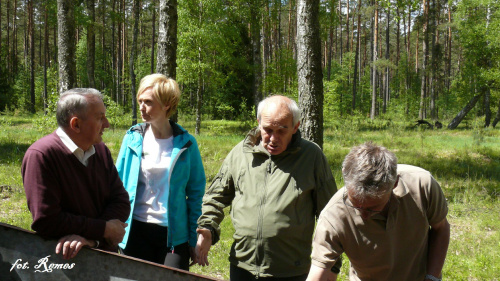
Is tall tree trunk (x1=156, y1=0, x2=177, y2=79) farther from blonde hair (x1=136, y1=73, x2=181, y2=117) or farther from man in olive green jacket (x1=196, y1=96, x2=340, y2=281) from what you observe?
man in olive green jacket (x1=196, y1=96, x2=340, y2=281)

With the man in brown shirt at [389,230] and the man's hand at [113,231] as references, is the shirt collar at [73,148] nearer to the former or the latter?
the man's hand at [113,231]

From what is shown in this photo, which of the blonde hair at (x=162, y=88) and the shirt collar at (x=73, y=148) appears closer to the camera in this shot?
the shirt collar at (x=73, y=148)

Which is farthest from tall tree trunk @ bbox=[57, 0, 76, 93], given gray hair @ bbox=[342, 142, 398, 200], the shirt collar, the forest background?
gray hair @ bbox=[342, 142, 398, 200]

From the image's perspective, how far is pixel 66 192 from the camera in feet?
Answer: 7.61

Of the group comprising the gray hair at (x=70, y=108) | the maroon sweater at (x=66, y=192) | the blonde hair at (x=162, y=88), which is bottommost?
the maroon sweater at (x=66, y=192)

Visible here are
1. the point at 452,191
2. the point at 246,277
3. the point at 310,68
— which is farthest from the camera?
the point at 452,191

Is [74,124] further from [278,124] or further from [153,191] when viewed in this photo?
[278,124]

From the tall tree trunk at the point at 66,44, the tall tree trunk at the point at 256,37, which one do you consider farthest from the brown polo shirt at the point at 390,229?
the tall tree trunk at the point at 256,37

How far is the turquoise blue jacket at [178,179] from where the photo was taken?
3.08 m

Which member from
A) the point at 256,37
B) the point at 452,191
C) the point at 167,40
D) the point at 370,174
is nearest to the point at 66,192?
the point at 370,174

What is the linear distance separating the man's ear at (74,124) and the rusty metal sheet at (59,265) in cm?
58

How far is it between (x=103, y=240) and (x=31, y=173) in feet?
1.81

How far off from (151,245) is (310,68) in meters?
4.54

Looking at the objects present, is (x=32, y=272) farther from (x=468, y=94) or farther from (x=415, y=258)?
(x=468, y=94)
